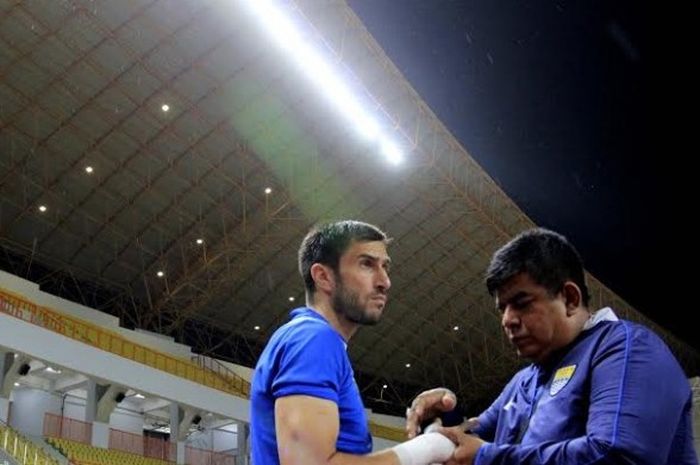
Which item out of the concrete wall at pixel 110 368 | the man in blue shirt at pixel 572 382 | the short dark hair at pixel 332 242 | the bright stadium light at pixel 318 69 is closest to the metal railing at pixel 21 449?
the concrete wall at pixel 110 368

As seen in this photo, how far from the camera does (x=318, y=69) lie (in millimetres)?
27312

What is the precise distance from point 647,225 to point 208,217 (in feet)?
81.2

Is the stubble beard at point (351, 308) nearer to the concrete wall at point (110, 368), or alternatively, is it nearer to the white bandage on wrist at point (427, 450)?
the white bandage on wrist at point (427, 450)

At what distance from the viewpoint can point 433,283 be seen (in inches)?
1630

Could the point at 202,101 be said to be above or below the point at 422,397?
above

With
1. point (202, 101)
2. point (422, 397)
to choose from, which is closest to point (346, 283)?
point (422, 397)

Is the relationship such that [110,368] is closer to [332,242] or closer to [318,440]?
[332,242]

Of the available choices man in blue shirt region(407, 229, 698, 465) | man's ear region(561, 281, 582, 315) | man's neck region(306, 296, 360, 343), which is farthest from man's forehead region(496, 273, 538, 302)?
man's neck region(306, 296, 360, 343)

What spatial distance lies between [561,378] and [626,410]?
330 millimetres

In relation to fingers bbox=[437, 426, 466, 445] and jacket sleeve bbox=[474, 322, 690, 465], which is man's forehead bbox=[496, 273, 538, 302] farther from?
fingers bbox=[437, 426, 466, 445]

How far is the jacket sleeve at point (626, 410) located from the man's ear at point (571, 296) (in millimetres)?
236

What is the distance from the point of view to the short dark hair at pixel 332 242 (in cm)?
336

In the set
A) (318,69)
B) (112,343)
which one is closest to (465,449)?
(318,69)

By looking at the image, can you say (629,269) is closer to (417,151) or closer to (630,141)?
(630,141)
